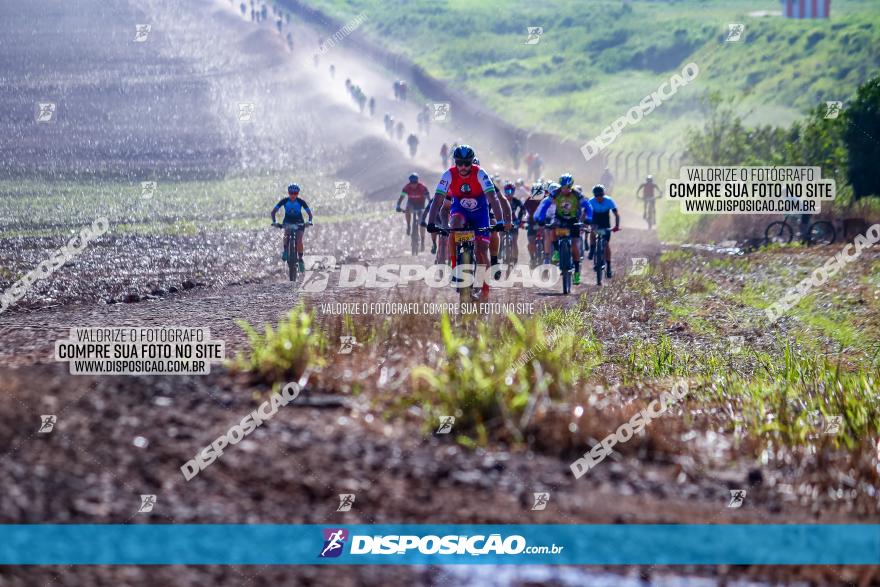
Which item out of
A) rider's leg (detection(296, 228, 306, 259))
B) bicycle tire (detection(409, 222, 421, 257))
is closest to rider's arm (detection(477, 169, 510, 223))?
rider's leg (detection(296, 228, 306, 259))

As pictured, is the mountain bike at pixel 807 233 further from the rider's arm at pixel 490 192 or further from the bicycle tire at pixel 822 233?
the rider's arm at pixel 490 192

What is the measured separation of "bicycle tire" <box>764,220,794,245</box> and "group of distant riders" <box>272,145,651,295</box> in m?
6.14

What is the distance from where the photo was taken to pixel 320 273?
21.0 m

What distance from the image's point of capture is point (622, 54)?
335 feet

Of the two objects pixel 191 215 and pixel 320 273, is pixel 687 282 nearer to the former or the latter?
pixel 320 273

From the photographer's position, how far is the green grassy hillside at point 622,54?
79.4m

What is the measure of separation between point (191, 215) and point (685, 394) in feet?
88.4

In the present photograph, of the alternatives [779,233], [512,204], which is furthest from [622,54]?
[512,204]

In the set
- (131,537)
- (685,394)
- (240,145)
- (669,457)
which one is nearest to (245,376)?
(131,537)

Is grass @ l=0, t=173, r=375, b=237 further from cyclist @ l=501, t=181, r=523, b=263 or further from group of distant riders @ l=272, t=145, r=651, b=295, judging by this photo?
cyclist @ l=501, t=181, r=523, b=263

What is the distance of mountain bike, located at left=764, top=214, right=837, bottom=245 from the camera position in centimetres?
2555

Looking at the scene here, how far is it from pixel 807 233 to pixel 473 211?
591 inches

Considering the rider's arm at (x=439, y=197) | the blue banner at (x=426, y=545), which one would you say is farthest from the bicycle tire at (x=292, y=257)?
the blue banner at (x=426, y=545)

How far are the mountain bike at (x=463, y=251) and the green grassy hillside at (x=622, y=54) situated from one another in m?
58.9
